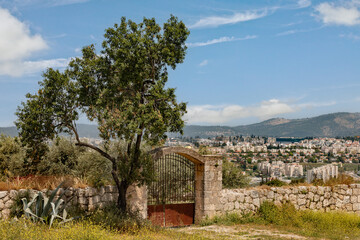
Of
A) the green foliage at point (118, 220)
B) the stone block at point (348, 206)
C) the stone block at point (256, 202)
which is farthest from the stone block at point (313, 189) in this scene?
the green foliage at point (118, 220)

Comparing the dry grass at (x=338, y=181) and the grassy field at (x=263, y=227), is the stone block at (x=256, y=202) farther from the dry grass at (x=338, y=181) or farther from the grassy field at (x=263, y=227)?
the dry grass at (x=338, y=181)

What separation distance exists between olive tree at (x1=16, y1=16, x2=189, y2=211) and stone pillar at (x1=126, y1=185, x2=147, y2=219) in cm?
60

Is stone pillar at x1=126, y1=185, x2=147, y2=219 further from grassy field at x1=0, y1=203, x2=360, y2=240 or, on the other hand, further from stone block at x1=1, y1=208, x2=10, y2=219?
stone block at x1=1, y1=208, x2=10, y2=219

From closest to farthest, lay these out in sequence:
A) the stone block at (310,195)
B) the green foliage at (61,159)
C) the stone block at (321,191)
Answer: the stone block at (310,195) → the stone block at (321,191) → the green foliage at (61,159)

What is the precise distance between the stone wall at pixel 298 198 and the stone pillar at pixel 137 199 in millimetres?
3749

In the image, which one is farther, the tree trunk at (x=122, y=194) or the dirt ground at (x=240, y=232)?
the tree trunk at (x=122, y=194)

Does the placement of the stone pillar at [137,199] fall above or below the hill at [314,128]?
below

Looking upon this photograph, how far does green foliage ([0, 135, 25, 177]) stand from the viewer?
18677 millimetres

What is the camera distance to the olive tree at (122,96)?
12.6m

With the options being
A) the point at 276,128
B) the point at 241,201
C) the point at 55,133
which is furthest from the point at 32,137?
the point at 276,128

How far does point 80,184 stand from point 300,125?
172244 millimetres

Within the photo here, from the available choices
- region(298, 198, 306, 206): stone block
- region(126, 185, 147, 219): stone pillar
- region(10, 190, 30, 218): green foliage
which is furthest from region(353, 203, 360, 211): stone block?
region(10, 190, 30, 218): green foliage

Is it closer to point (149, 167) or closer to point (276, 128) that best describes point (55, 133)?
point (149, 167)

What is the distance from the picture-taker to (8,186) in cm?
1219
